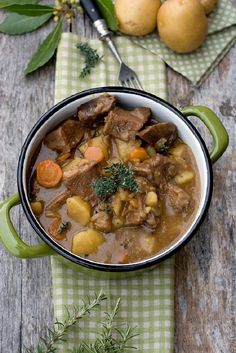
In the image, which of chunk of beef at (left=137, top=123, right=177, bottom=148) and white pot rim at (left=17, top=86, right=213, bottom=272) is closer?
white pot rim at (left=17, top=86, right=213, bottom=272)

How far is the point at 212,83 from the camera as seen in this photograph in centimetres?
320

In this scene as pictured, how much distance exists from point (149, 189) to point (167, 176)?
0.10 metres

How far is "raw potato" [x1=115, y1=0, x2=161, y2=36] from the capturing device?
3100 mm

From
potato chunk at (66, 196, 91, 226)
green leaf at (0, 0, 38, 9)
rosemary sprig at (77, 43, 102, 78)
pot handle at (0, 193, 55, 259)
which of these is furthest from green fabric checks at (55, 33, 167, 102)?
pot handle at (0, 193, 55, 259)

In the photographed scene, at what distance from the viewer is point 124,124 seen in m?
2.81

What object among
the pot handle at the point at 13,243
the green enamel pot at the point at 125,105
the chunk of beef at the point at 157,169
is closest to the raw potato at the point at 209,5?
the green enamel pot at the point at 125,105

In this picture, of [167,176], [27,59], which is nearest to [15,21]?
[27,59]

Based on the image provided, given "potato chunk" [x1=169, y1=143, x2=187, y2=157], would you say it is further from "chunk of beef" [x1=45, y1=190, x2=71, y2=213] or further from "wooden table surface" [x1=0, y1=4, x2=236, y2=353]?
"chunk of beef" [x1=45, y1=190, x2=71, y2=213]

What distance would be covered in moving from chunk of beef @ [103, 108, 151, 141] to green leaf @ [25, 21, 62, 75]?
1.68 ft

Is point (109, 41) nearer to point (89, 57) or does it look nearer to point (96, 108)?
point (89, 57)

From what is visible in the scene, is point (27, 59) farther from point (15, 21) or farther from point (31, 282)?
point (31, 282)

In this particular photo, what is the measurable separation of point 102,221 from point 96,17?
3.30 ft

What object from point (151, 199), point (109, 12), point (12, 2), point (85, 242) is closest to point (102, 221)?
point (85, 242)

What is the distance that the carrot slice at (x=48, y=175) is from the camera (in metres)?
2.76
